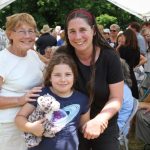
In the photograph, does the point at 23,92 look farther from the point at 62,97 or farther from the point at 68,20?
the point at 68,20

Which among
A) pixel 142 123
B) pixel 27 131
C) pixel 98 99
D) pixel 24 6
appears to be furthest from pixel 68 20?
pixel 24 6

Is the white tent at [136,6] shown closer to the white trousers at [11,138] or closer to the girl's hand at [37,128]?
the white trousers at [11,138]

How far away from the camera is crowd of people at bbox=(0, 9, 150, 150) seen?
2605 millimetres

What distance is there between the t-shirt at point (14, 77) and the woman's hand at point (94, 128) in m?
0.58

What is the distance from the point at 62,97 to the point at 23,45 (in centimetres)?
48

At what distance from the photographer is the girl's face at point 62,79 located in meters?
2.65

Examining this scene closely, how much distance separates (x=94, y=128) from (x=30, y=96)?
19.2 inches

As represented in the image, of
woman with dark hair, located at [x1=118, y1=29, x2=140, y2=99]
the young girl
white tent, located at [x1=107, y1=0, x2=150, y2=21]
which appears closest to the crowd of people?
the young girl

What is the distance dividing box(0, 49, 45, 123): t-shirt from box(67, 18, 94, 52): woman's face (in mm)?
428

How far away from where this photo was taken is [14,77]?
281 centimetres

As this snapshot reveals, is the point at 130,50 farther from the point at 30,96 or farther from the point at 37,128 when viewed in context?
the point at 37,128

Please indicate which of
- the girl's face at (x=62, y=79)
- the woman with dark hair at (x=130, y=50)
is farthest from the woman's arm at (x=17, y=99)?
the woman with dark hair at (x=130, y=50)

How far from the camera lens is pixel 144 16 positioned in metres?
9.09

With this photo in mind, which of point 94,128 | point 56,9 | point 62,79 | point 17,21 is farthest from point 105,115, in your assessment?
point 56,9
